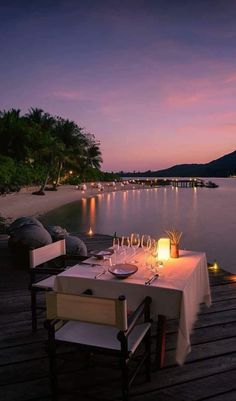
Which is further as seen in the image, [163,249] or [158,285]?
[163,249]

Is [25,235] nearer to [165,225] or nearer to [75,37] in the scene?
[75,37]

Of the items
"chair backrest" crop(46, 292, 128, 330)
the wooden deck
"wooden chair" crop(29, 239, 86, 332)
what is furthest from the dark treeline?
"chair backrest" crop(46, 292, 128, 330)

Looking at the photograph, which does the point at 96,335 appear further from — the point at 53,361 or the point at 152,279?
the point at 152,279

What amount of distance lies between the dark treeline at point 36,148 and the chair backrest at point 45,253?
23.9 metres

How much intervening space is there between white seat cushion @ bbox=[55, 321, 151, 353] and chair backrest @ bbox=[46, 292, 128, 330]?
0.28 meters

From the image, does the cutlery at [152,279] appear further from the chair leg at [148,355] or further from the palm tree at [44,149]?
the palm tree at [44,149]

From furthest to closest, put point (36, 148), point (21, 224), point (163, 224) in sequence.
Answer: point (36, 148), point (163, 224), point (21, 224)

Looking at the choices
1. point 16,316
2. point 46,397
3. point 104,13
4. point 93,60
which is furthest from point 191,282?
point 93,60

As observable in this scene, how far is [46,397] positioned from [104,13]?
11255 mm

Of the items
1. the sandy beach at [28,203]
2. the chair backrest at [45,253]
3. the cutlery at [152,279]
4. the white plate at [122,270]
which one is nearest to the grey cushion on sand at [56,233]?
the chair backrest at [45,253]

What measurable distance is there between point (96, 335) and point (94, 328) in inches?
4.8

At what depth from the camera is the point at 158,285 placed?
2.60 meters

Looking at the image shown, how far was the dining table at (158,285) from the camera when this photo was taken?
2547 millimetres

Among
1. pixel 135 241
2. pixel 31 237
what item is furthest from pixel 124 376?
pixel 31 237
